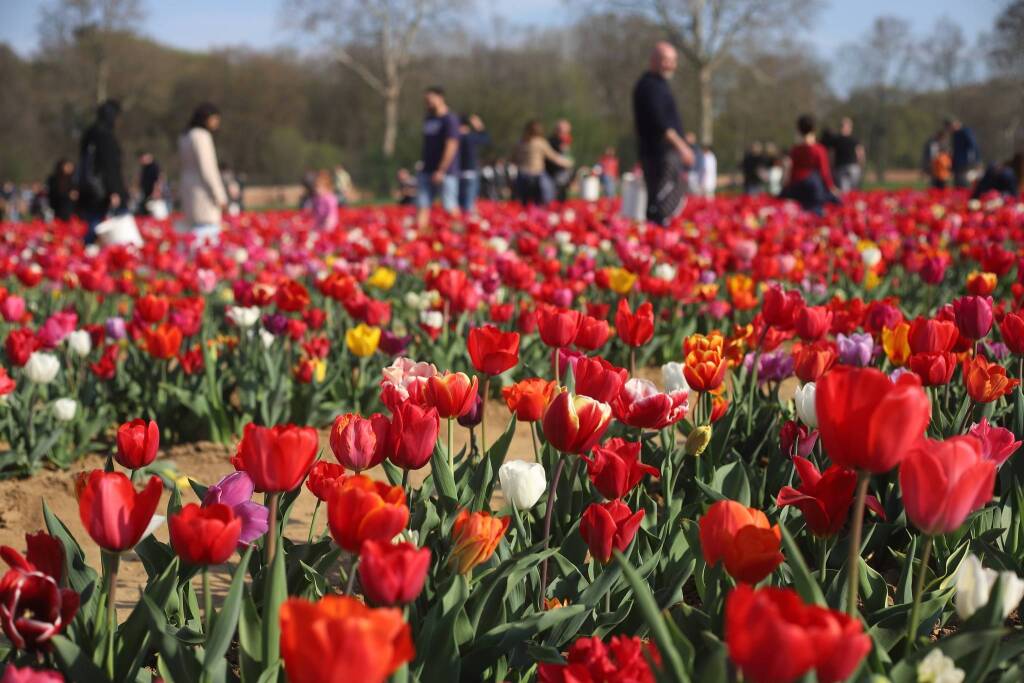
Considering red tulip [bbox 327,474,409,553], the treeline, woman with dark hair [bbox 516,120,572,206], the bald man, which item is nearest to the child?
woman with dark hair [bbox 516,120,572,206]

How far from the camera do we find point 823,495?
1.62 metres

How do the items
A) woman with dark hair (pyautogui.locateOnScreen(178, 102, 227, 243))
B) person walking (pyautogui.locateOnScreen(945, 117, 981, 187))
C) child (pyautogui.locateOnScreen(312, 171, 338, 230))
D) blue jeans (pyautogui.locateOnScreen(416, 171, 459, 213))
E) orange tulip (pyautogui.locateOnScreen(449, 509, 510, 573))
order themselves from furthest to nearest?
person walking (pyautogui.locateOnScreen(945, 117, 981, 187)), child (pyautogui.locateOnScreen(312, 171, 338, 230)), blue jeans (pyautogui.locateOnScreen(416, 171, 459, 213)), woman with dark hair (pyautogui.locateOnScreen(178, 102, 227, 243)), orange tulip (pyautogui.locateOnScreen(449, 509, 510, 573))

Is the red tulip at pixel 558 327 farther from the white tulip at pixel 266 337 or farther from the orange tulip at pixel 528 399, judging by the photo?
the white tulip at pixel 266 337

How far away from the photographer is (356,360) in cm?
411

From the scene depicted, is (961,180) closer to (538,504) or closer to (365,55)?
(538,504)

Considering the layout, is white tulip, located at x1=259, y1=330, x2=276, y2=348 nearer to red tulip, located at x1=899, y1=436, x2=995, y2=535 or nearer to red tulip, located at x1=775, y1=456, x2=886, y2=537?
red tulip, located at x1=775, y1=456, x2=886, y2=537

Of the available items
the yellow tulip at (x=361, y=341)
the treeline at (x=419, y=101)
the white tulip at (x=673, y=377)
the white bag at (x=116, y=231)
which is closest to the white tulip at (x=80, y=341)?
the yellow tulip at (x=361, y=341)

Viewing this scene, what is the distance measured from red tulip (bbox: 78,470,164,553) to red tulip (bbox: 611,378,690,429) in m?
0.89

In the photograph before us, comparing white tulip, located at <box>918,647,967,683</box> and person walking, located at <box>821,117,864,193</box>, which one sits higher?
person walking, located at <box>821,117,864,193</box>

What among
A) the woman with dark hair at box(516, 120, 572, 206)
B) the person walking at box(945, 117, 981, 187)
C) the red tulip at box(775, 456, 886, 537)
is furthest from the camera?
the person walking at box(945, 117, 981, 187)

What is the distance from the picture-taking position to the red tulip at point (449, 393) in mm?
1804

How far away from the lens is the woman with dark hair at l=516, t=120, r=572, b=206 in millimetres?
13641

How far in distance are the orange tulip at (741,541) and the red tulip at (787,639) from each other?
0.82ft

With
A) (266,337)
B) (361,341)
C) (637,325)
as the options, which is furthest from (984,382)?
(266,337)
